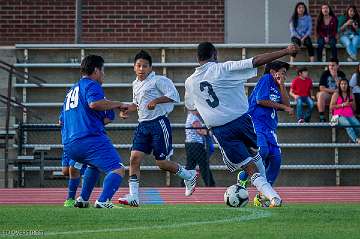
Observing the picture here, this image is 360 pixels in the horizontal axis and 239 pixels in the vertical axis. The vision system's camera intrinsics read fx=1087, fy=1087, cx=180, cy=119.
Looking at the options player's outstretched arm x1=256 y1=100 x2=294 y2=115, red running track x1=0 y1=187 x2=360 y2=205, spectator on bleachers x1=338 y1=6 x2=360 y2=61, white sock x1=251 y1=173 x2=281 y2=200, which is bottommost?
red running track x1=0 y1=187 x2=360 y2=205

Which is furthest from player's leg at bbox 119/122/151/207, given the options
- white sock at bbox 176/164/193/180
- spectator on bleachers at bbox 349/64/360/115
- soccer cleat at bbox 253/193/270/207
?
spectator on bleachers at bbox 349/64/360/115

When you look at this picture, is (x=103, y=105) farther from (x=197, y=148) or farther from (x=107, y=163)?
(x=197, y=148)

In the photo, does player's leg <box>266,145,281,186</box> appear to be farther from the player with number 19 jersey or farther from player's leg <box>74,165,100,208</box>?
the player with number 19 jersey

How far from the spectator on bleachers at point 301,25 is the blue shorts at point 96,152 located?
11.2 metres

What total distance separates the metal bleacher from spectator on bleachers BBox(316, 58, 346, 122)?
55 centimetres

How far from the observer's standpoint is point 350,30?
24078 mm

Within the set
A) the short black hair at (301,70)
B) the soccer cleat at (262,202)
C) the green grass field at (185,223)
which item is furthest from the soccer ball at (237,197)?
the short black hair at (301,70)

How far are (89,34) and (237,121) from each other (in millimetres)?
12951

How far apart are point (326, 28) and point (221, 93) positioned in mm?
11549

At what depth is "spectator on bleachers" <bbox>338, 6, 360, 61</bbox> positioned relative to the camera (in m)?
23.9

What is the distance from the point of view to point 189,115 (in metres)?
22.8

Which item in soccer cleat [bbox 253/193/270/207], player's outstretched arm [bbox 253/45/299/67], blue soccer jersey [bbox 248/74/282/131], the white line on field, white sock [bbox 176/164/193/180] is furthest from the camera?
white sock [bbox 176/164/193/180]

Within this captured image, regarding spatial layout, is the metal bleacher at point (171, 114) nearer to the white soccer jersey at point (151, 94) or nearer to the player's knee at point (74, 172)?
the white soccer jersey at point (151, 94)

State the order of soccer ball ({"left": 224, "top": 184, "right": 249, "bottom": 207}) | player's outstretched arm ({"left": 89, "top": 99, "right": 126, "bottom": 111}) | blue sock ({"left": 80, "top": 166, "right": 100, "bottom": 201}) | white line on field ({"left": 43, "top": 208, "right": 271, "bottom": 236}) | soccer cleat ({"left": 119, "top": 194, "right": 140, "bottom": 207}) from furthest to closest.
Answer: soccer cleat ({"left": 119, "top": 194, "right": 140, "bottom": 207}) < blue sock ({"left": 80, "top": 166, "right": 100, "bottom": 201}) < soccer ball ({"left": 224, "top": 184, "right": 249, "bottom": 207}) < player's outstretched arm ({"left": 89, "top": 99, "right": 126, "bottom": 111}) < white line on field ({"left": 43, "top": 208, "right": 271, "bottom": 236})
